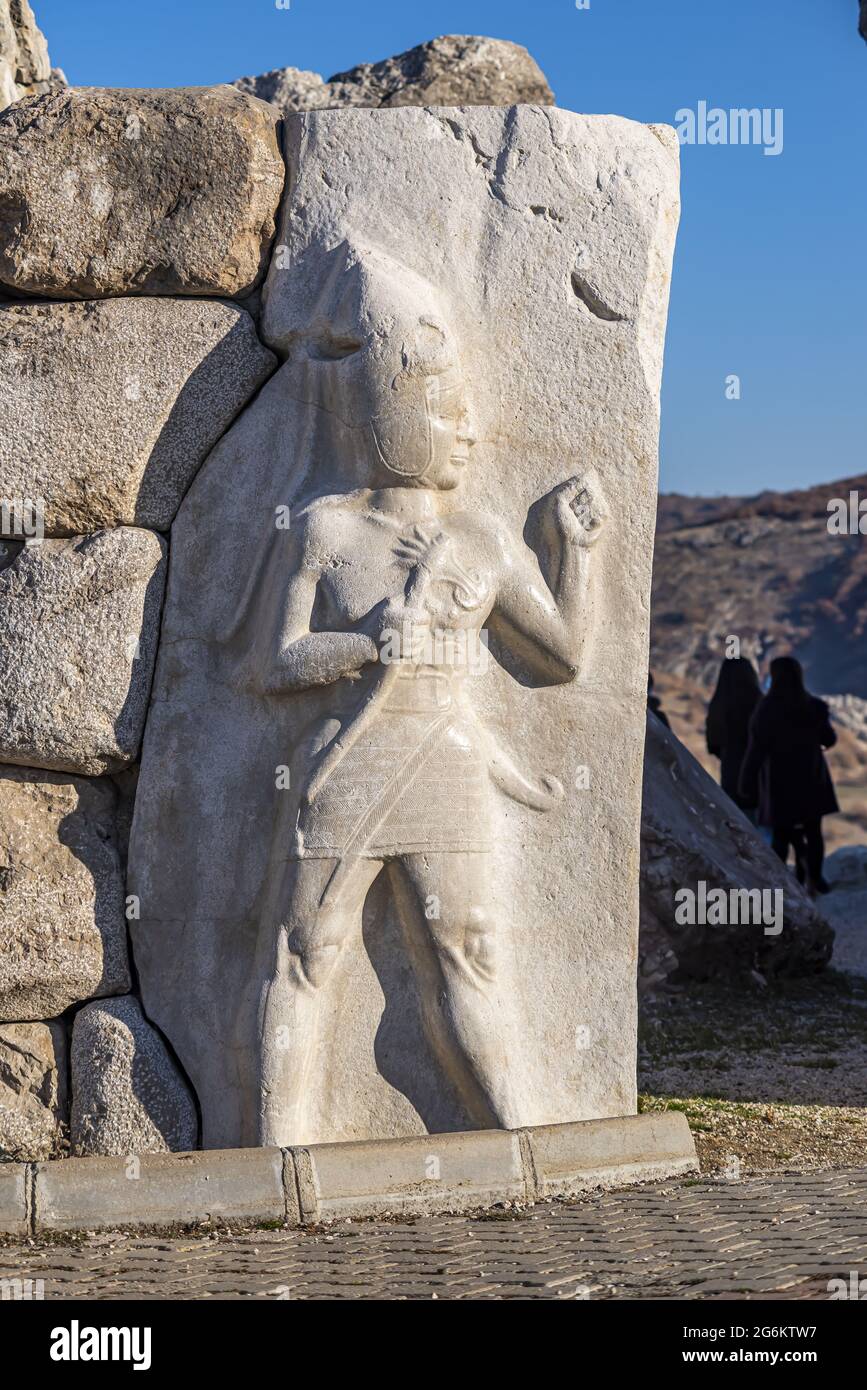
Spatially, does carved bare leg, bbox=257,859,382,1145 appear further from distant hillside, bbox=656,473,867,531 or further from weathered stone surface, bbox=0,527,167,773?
distant hillside, bbox=656,473,867,531

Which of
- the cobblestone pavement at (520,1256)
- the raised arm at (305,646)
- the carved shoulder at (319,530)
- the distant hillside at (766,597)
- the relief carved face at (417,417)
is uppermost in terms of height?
the distant hillside at (766,597)

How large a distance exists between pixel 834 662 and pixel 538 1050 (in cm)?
2362

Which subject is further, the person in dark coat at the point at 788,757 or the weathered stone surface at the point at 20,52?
the person in dark coat at the point at 788,757

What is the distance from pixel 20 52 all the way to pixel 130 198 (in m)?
3.89

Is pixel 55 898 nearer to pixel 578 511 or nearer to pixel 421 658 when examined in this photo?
pixel 421 658

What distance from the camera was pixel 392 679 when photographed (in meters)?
4.95

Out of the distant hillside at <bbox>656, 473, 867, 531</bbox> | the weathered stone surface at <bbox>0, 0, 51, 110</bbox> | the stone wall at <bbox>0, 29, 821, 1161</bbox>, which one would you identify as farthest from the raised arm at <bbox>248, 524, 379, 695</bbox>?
the distant hillside at <bbox>656, 473, 867, 531</bbox>

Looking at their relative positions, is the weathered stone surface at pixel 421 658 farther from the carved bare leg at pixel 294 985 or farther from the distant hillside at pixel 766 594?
the distant hillside at pixel 766 594

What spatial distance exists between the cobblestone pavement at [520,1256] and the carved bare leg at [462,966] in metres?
0.39

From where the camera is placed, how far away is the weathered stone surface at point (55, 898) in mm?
5059

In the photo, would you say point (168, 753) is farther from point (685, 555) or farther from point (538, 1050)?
point (685, 555)

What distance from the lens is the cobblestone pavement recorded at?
13.1ft

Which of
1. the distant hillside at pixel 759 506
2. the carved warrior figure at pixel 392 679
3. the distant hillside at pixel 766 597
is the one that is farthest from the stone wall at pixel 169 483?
the distant hillside at pixel 759 506

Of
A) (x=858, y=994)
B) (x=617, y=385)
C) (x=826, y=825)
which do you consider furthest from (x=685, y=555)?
(x=617, y=385)
